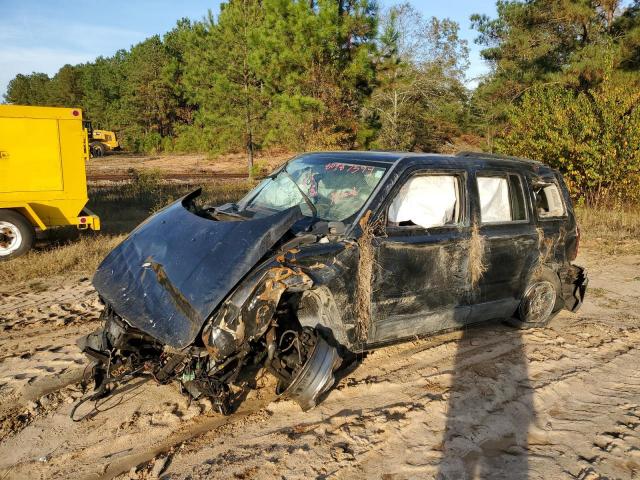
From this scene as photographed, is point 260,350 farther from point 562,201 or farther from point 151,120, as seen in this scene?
point 151,120

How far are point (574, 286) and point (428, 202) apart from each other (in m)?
2.53

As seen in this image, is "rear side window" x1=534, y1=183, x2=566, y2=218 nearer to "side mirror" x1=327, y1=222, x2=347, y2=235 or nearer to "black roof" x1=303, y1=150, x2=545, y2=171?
"black roof" x1=303, y1=150, x2=545, y2=171

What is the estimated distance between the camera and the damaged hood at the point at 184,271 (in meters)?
3.38

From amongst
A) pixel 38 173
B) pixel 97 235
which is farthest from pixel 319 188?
pixel 97 235

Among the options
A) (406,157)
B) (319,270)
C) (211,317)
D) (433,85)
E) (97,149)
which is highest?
(433,85)

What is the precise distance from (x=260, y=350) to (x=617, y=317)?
193 inches

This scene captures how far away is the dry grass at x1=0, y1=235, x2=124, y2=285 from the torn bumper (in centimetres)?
651

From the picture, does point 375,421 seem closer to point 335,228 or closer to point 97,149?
point 335,228

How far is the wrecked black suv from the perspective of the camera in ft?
11.4

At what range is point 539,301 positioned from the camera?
559cm

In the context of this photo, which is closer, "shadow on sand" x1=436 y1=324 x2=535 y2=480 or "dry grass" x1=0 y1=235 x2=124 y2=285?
"shadow on sand" x1=436 y1=324 x2=535 y2=480

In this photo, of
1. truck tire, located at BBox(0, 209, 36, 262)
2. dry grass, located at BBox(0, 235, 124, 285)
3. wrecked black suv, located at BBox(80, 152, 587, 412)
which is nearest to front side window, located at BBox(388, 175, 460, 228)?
wrecked black suv, located at BBox(80, 152, 587, 412)

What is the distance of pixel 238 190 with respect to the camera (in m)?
17.3

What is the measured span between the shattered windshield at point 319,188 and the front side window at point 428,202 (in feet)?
1.19
